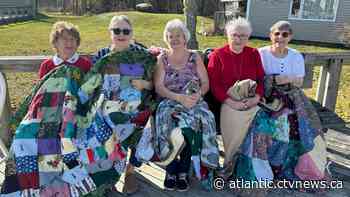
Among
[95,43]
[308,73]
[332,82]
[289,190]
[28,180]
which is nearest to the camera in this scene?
[28,180]

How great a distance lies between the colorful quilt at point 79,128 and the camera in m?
2.96

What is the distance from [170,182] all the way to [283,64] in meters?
1.37

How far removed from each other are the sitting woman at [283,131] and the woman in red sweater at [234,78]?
9cm

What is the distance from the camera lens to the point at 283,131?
343cm

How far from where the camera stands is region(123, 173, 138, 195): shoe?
3242 millimetres

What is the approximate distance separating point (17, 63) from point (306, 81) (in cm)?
278

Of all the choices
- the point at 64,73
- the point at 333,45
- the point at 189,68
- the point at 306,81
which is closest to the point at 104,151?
the point at 64,73

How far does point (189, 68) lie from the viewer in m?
3.44

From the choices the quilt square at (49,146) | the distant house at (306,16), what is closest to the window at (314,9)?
the distant house at (306,16)

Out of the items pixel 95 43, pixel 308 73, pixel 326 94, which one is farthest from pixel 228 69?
pixel 95 43

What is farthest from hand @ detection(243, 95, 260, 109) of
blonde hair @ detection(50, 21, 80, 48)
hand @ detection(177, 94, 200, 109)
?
blonde hair @ detection(50, 21, 80, 48)

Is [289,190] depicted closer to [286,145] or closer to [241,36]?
[286,145]

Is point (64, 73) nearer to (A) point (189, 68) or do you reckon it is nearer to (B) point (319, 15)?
(A) point (189, 68)

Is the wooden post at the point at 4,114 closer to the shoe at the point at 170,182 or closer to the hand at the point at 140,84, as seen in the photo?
the hand at the point at 140,84
